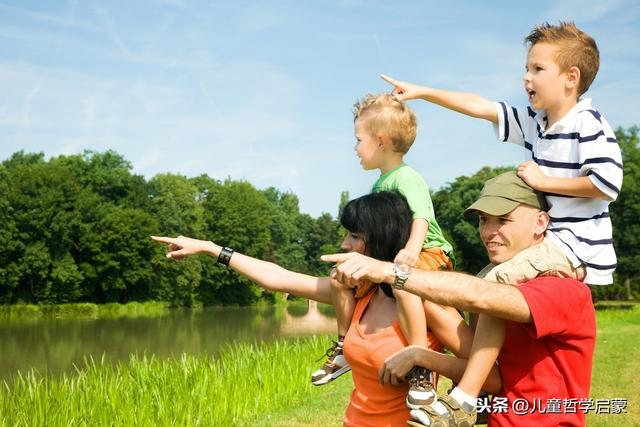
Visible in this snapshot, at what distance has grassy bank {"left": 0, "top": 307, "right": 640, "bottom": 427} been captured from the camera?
6246 millimetres

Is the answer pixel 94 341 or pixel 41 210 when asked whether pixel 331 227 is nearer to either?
pixel 41 210

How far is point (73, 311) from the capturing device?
36.8 m

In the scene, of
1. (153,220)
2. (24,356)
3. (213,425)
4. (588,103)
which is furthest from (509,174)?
(153,220)

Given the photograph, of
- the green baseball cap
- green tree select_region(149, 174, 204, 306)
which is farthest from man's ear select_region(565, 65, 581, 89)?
green tree select_region(149, 174, 204, 306)

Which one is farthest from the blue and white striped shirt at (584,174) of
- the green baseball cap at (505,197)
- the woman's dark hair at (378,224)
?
the woman's dark hair at (378,224)

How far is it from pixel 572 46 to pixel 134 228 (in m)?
42.1

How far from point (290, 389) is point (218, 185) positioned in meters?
46.2

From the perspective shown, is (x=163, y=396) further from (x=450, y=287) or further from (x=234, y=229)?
(x=234, y=229)

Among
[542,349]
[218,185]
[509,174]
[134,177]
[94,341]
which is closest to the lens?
[542,349]

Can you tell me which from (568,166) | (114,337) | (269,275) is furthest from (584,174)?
(114,337)

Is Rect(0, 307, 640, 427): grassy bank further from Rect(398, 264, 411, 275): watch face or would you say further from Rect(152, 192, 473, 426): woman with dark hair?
Rect(398, 264, 411, 275): watch face

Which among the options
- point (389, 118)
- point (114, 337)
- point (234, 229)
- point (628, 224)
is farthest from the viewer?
point (234, 229)

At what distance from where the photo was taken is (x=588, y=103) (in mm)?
2516

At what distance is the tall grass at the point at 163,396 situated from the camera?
6238mm
